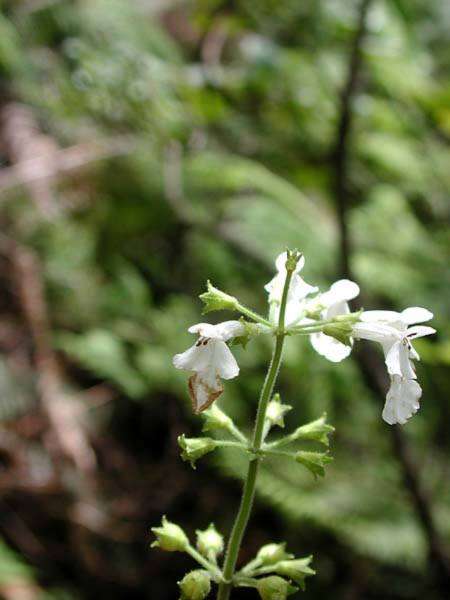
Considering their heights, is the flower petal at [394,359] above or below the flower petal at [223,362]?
above

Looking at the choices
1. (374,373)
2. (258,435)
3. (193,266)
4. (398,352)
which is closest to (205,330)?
(258,435)

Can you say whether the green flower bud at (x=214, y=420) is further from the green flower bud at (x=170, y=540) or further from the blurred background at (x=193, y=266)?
the blurred background at (x=193, y=266)

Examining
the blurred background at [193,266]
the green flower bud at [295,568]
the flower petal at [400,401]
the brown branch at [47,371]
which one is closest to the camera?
the flower petal at [400,401]

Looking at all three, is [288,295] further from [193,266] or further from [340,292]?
[193,266]

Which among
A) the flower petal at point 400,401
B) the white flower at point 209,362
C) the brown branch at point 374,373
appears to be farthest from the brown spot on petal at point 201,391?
the brown branch at point 374,373

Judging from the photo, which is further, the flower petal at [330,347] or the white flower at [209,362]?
the flower petal at [330,347]

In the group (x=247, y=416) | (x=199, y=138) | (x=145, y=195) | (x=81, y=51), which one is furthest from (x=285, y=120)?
(x=247, y=416)
